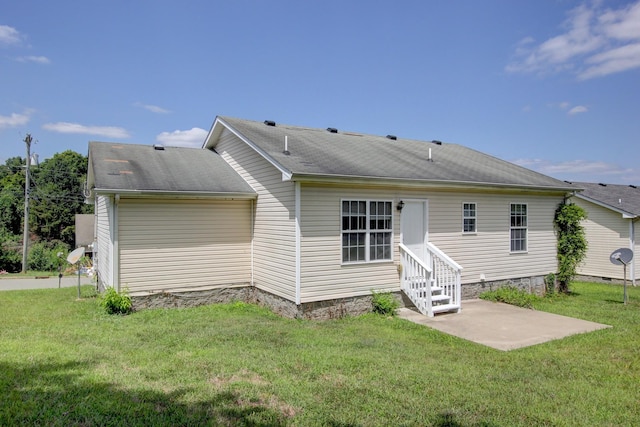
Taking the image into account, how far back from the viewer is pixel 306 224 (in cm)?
852

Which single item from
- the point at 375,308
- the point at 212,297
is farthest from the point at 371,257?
the point at 212,297

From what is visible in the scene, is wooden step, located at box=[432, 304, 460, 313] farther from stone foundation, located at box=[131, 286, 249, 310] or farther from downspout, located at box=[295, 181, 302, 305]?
stone foundation, located at box=[131, 286, 249, 310]

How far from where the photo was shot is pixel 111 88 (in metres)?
17.9

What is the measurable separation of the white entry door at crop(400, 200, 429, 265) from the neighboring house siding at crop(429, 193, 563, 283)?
19cm

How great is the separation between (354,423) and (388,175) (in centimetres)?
619

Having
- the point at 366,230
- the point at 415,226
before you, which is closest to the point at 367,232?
the point at 366,230

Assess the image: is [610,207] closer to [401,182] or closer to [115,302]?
[401,182]

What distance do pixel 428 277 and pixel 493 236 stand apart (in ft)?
11.7

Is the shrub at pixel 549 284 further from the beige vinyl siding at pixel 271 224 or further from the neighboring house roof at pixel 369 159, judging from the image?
the beige vinyl siding at pixel 271 224

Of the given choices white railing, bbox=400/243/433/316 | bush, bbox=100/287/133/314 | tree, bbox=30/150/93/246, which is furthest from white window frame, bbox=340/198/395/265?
tree, bbox=30/150/93/246

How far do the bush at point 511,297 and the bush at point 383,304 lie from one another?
335cm

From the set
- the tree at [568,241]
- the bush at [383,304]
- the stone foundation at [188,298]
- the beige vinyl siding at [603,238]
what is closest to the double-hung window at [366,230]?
the bush at [383,304]

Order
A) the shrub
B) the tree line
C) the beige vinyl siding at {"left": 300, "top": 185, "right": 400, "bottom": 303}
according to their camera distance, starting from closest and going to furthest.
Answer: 1. the beige vinyl siding at {"left": 300, "top": 185, "right": 400, "bottom": 303}
2. the shrub
3. the tree line

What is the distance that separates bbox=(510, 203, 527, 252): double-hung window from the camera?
11.8 m
